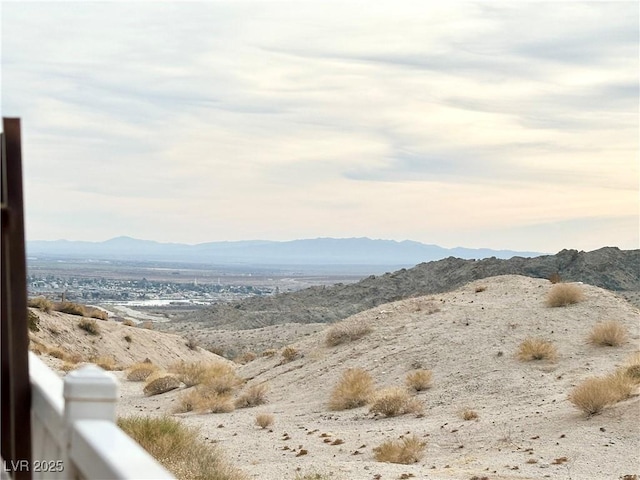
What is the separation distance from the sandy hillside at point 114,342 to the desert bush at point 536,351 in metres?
18.3

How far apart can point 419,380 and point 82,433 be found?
17.5m

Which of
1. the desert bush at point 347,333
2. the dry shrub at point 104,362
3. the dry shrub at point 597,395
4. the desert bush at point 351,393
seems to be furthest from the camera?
the dry shrub at point 104,362

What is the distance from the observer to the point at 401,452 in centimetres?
1393

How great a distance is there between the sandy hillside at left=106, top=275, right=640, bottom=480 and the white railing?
29.6 feet

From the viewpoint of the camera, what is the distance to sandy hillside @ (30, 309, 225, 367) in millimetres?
34906

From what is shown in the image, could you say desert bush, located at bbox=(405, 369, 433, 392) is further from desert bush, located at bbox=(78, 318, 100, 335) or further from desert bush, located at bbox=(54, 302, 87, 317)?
desert bush, located at bbox=(54, 302, 87, 317)

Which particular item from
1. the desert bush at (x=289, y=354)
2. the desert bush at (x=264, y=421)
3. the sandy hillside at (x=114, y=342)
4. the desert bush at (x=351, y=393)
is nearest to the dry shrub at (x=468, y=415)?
the desert bush at (x=351, y=393)

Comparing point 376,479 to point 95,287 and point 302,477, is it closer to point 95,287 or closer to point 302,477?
point 302,477

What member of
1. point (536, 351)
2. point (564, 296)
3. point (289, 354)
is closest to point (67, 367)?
point (289, 354)

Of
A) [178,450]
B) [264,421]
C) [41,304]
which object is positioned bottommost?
[264,421]

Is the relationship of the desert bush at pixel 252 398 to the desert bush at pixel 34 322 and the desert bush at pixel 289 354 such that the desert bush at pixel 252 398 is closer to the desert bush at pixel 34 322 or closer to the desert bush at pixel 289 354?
the desert bush at pixel 289 354

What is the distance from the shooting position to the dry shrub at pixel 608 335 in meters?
20.6

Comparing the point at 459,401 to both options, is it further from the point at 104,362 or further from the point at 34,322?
the point at 34,322

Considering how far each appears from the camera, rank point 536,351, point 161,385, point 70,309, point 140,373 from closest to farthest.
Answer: point 536,351 < point 161,385 < point 140,373 < point 70,309
